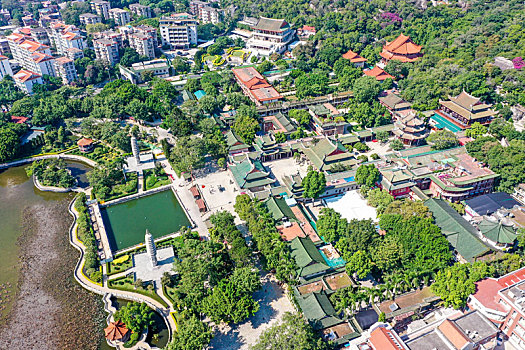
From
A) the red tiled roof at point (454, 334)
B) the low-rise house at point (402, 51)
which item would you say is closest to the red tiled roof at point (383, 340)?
the red tiled roof at point (454, 334)

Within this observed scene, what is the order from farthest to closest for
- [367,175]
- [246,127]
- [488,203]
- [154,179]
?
1. [246,127]
2. [154,179]
3. [367,175]
4. [488,203]

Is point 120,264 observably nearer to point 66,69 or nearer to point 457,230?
point 457,230

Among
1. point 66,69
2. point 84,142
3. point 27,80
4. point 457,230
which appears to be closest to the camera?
Result: point 457,230

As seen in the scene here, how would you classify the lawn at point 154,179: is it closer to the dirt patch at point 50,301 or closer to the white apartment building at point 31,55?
the dirt patch at point 50,301

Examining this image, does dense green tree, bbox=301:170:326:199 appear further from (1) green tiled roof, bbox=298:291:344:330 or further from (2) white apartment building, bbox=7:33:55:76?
(2) white apartment building, bbox=7:33:55:76

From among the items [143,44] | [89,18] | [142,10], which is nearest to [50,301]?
[143,44]

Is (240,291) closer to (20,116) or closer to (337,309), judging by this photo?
(337,309)
